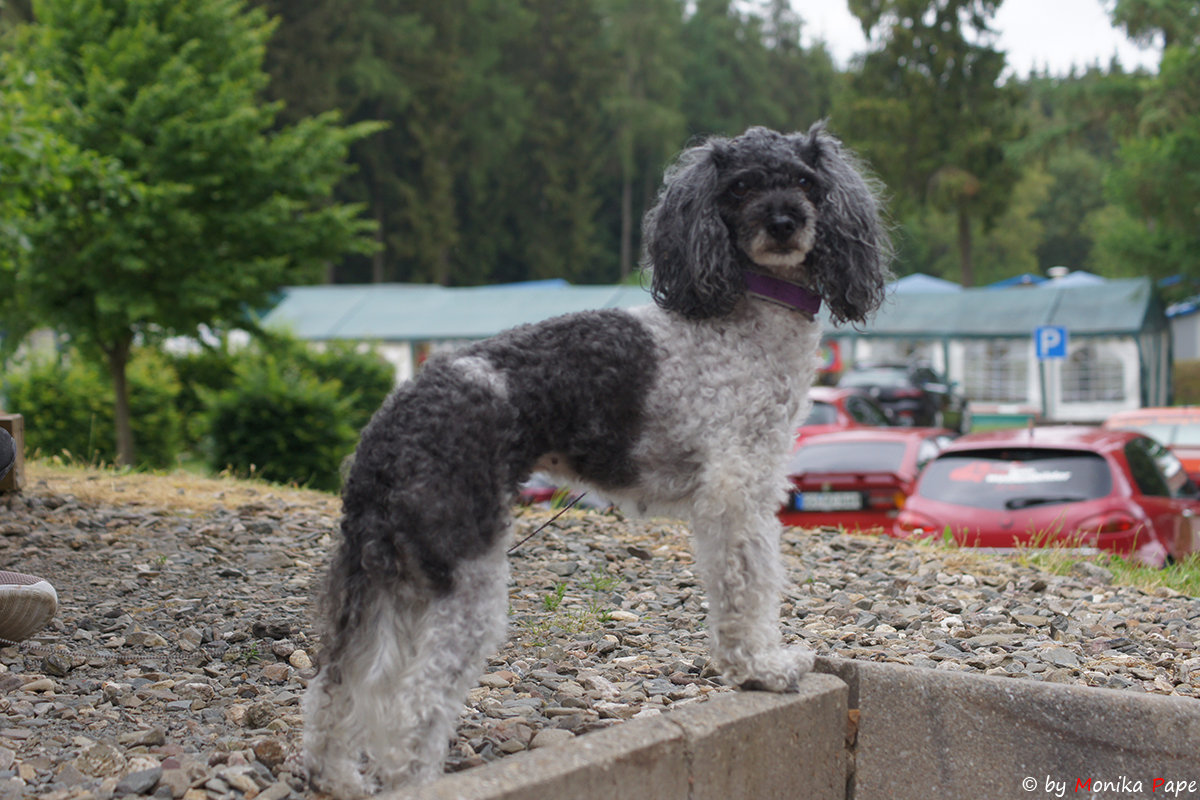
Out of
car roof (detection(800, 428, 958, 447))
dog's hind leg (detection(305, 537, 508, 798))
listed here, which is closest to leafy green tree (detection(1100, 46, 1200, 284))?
car roof (detection(800, 428, 958, 447))

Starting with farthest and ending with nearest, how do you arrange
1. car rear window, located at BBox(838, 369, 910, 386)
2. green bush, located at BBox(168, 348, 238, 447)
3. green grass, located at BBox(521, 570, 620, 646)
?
car rear window, located at BBox(838, 369, 910, 386), green bush, located at BBox(168, 348, 238, 447), green grass, located at BBox(521, 570, 620, 646)

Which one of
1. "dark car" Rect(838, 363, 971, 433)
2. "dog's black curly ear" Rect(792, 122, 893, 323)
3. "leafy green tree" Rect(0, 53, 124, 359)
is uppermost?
"leafy green tree" Rect(0, 53, 124, 359)

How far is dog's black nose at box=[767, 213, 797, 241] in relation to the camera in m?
2.88

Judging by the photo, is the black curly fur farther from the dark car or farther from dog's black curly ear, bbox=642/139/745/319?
the dark car

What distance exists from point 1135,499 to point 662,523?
3.16 meters

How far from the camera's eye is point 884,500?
8.71 m

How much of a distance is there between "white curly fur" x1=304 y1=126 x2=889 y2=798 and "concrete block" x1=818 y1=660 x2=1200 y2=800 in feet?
1.48

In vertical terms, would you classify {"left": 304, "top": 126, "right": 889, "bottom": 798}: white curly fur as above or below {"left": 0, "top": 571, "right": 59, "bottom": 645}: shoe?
above

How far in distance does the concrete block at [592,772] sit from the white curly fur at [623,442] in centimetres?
24

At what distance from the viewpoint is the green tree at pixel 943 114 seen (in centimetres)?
3525

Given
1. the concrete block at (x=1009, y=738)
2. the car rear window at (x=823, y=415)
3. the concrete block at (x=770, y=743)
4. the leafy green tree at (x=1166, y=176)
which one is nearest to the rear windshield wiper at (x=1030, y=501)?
the concrete block at (x=1009, y=738)

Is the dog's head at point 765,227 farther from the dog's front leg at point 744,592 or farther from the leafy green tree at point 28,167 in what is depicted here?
the leafy green tree at point 28,167

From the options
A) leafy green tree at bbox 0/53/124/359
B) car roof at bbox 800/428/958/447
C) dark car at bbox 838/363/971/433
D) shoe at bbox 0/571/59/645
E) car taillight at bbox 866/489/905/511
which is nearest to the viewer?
shoe at bbox 0/571/59/645

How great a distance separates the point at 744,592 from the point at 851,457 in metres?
6.43
